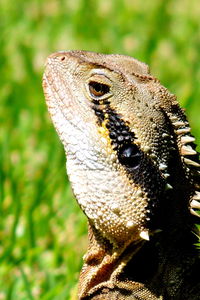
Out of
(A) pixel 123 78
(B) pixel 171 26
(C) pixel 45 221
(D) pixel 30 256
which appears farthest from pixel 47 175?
(B) pixel 171 26

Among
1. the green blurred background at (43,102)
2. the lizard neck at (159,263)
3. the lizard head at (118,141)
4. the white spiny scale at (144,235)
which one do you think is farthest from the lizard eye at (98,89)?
the green blurred background at (43,102)

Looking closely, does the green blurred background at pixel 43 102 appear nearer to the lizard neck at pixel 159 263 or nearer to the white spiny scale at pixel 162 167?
the lizard neck at pixel 159 263

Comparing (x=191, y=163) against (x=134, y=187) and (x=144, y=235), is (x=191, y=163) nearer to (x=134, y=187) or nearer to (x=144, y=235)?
(x=134, y=187)

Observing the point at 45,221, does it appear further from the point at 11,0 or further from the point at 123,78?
the point at 11,0

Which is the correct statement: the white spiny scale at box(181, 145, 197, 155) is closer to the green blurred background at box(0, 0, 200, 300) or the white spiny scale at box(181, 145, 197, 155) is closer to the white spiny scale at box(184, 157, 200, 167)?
the white spiny scale at box(184, 157, 200, 167)

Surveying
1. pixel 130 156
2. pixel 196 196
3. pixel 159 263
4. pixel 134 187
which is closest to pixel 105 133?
pixel 130 156

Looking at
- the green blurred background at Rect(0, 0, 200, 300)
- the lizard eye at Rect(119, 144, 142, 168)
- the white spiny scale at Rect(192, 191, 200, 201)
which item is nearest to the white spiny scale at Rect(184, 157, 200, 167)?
the white spiny scale at Rect(192, 191, 200, 201)
